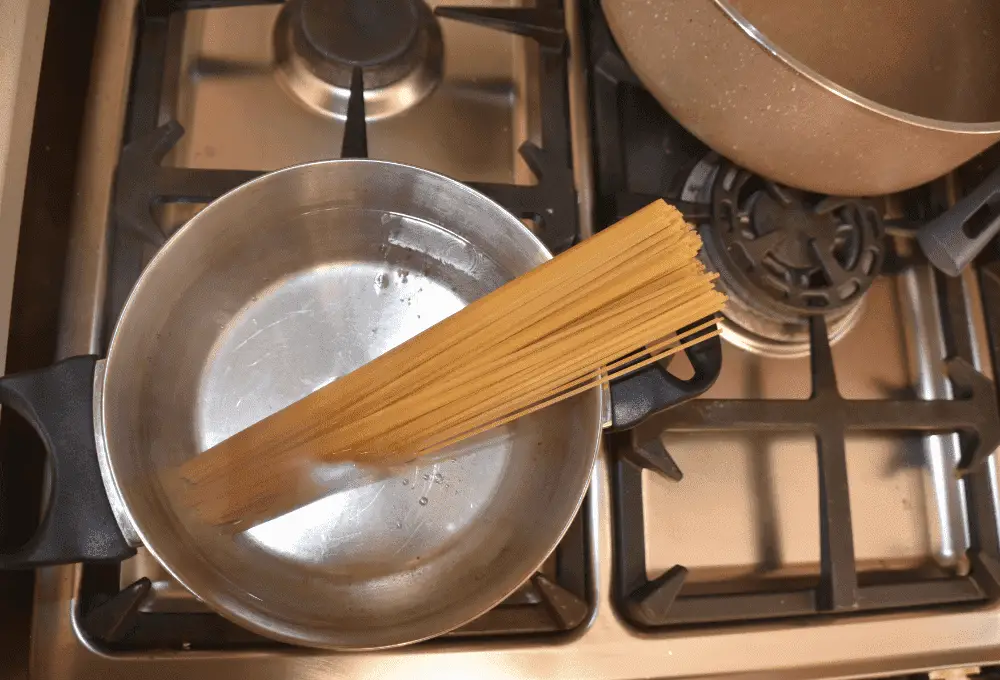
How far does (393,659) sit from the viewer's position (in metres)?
0.50

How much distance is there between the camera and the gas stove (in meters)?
0.52

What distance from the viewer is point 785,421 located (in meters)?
0.56

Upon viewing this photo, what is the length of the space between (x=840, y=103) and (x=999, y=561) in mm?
398

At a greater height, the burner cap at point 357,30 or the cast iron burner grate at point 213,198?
the burner cap at point 357,30

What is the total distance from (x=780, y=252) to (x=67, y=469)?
499 mm

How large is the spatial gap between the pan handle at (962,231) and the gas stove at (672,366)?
0.04m

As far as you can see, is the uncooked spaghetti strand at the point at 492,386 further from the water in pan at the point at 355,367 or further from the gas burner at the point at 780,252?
the gas burner at the point at 780,252

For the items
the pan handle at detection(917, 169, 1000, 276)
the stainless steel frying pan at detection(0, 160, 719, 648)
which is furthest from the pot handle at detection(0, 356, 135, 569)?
the pan handle at detection(917, 169, 1000, 276)

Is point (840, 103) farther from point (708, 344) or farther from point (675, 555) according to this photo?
point (675, 555)

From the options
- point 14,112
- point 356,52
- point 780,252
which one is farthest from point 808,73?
point 14,112

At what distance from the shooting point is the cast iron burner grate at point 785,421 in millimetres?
536

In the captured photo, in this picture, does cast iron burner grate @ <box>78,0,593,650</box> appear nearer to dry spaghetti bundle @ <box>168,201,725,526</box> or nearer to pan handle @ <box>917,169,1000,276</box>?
dry spaghetti bundle @ <box>168,201,725,526</box>

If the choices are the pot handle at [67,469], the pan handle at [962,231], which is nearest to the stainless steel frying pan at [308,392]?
the pot handle at [67,469]

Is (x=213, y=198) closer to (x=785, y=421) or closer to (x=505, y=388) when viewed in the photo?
(x=505, y=388)
